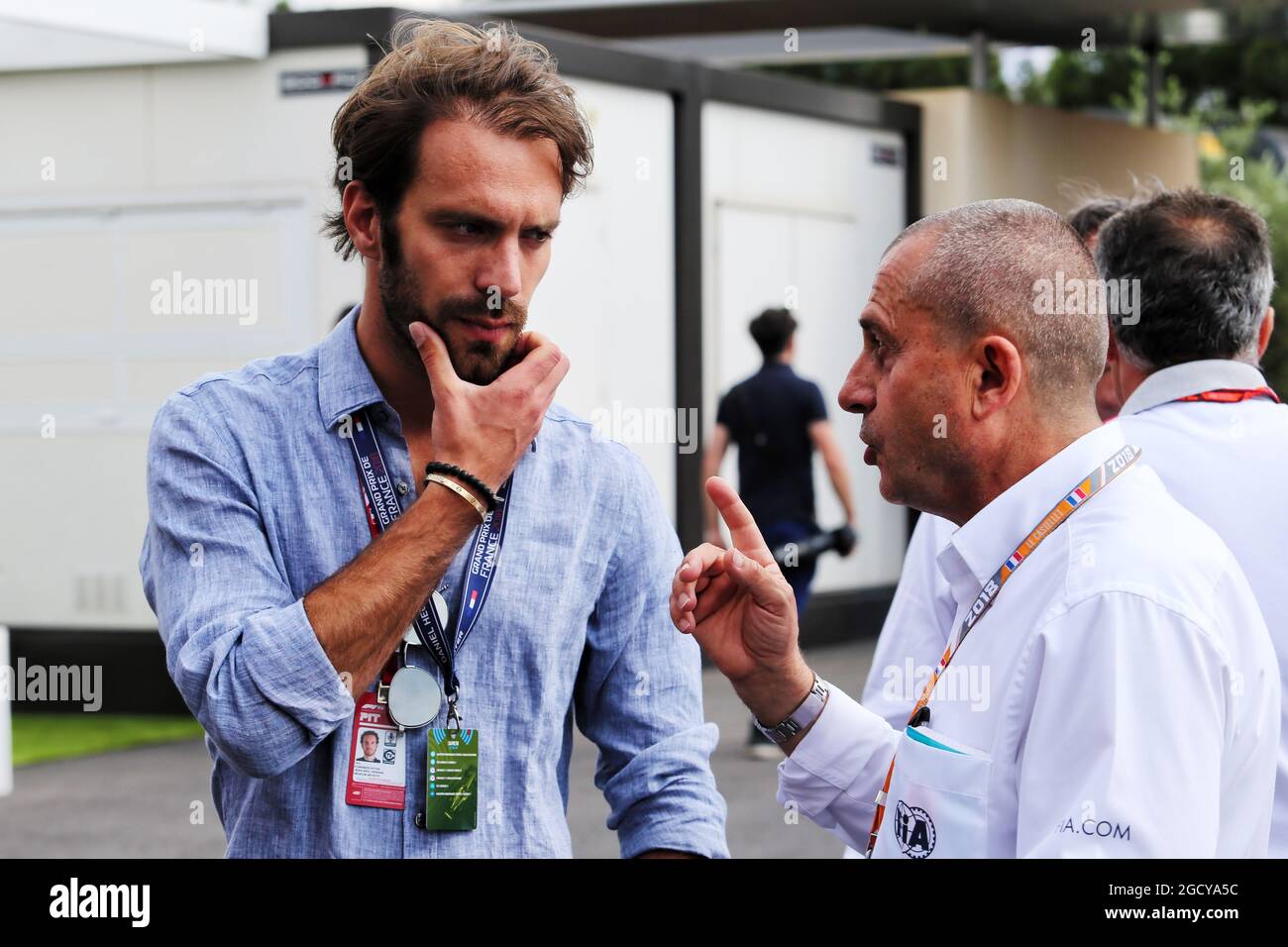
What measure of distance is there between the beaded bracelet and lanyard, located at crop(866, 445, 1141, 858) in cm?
62

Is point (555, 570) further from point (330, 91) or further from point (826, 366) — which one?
point (826, 366)

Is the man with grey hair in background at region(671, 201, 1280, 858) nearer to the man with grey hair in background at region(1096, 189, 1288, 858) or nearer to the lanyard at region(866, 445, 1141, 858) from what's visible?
the lanyard at region(866, 445, 1141, 858)

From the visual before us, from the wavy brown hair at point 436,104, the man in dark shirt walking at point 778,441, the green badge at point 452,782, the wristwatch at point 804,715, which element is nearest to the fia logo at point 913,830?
the wristwatch at point 804,715

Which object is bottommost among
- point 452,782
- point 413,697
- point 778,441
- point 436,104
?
point 778,441

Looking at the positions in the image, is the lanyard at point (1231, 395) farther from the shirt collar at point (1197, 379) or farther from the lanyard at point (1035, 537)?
the lanyard at point (1035, 537)

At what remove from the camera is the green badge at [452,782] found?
7.56 ft

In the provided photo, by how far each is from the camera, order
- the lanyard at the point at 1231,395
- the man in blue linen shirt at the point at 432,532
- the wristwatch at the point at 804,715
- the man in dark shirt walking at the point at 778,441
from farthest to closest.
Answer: the man in dark shirt walking at the point at 778,441 < the lanyard at the point at 1231,395 < the wristwatch at the point at 804,715 < the man in blue linen shirt at the point at 432,532

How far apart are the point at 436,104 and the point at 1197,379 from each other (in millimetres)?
1691

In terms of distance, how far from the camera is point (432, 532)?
2.23 metres

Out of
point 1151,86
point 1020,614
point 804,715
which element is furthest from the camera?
point 1151,86

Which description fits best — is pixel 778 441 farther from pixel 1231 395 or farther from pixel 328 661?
→ pixel 328 661

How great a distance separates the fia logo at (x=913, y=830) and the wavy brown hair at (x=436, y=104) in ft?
3.59

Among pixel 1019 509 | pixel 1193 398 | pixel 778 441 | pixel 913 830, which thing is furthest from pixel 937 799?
pixel 778 441

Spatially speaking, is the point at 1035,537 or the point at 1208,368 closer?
the point at 1035,537
